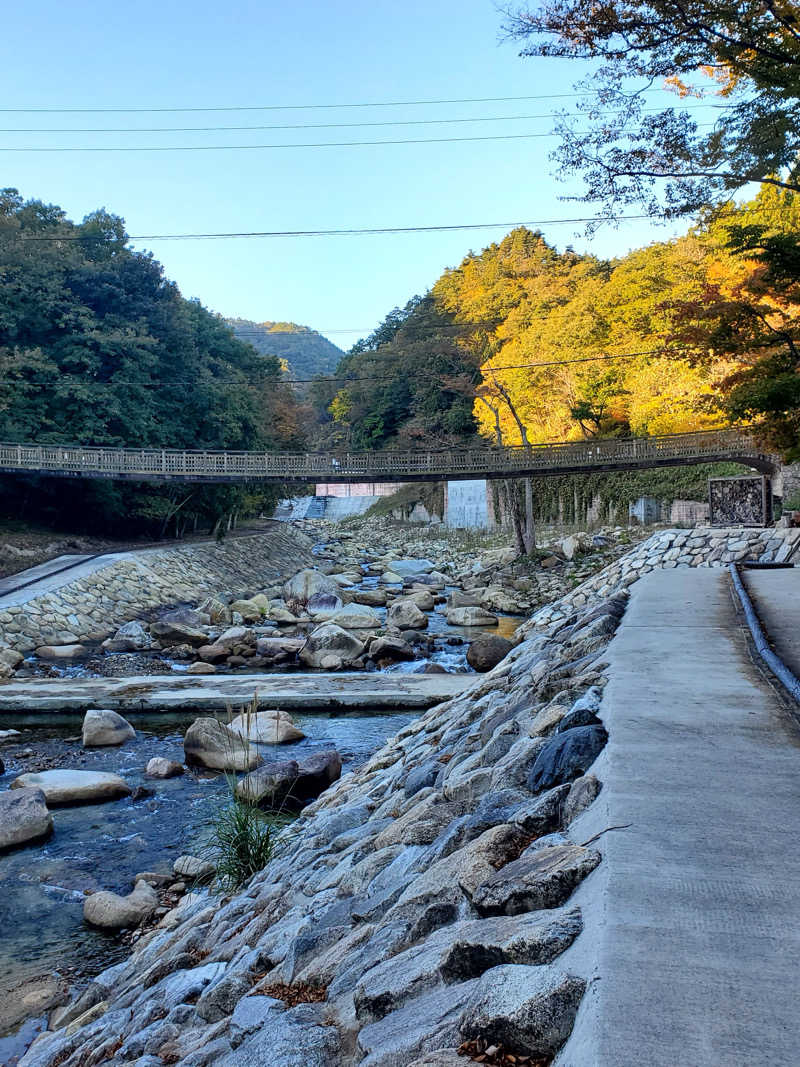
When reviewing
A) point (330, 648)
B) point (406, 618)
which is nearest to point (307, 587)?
point (406, 618)

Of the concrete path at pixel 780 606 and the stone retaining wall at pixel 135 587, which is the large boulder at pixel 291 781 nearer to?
the concrete path at pixel 780 606

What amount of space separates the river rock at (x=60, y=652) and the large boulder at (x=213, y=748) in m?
7.42

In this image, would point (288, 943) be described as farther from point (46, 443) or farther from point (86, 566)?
point (46, 443)

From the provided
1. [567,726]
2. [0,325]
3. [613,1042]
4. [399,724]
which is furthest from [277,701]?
[0,325]

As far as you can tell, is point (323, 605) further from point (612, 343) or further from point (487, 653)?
point (612, 343)

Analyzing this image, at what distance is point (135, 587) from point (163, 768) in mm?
12447

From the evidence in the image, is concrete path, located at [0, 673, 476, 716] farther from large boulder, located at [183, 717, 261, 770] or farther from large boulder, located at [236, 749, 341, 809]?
large boulder, located at [236, 749, 341, 809]

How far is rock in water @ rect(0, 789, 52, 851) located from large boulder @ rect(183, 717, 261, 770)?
1.78 m

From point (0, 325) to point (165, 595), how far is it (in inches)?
387

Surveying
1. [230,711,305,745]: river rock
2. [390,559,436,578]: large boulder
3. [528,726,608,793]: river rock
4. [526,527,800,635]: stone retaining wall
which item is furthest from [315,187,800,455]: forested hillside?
[528,726,608,793]: river rock

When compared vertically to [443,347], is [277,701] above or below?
below

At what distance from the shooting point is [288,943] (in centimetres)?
279

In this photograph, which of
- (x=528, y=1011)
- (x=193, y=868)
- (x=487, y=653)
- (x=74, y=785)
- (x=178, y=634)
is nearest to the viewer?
(x=528, y=1011)

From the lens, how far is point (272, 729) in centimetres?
883
